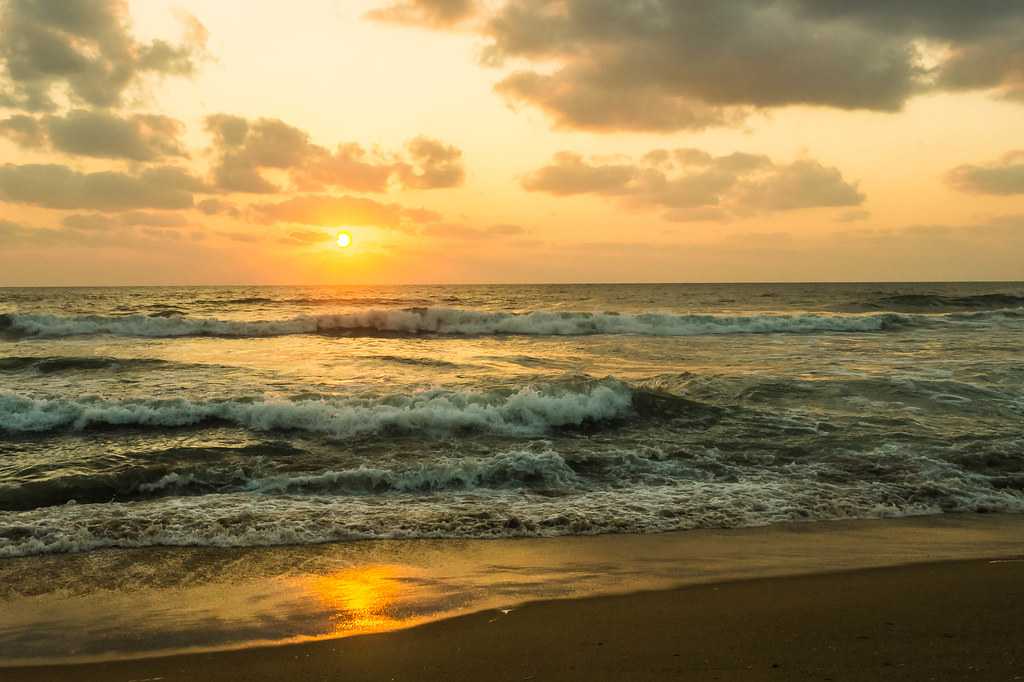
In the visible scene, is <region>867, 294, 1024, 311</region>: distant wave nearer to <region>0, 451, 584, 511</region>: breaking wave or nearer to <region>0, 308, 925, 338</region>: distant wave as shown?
<region>0, 308, 925, 338</region>: distant wave

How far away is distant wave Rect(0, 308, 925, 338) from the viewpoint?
91.3 ft

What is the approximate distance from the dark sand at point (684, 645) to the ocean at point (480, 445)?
5.60ft

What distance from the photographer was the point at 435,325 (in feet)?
100

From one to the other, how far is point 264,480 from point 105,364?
37.5ft

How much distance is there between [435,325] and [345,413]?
803 inches

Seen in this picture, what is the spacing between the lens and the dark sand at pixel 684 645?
3416 mm

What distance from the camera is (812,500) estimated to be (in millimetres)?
6770

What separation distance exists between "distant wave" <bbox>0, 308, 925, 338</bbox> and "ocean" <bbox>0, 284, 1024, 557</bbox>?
9.58 meters

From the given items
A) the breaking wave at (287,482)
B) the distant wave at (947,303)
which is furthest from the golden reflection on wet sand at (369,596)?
the distant wave at (947,303)

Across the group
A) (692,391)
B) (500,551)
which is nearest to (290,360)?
(692,391)

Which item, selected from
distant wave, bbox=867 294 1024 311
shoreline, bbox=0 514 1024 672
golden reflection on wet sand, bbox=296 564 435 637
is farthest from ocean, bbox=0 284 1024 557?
distant wave, bbox=867 294 1024 311

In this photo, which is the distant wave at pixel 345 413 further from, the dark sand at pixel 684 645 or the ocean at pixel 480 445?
the dark sand at pixel 684 645

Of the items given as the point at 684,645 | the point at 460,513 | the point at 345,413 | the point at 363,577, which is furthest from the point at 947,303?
the point at 363,577

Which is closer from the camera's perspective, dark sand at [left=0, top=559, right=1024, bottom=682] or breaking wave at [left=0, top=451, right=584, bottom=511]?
dark sand at [left=0, top=559, right=1024, bottom=682]
